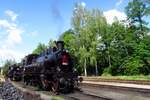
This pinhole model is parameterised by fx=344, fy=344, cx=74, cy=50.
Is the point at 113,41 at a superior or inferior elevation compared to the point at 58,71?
superior

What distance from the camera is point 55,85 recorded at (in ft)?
79.1

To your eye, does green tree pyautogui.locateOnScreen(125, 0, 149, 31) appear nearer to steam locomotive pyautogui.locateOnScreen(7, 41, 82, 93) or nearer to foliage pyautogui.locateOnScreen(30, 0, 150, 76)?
foliage pyautogui.locateOnScreen(30, 0, 150, 76)

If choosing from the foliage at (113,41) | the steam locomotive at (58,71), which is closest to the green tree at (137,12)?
the foliage at (113,41)

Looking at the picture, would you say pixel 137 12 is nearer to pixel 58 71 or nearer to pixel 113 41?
pixel 113 41

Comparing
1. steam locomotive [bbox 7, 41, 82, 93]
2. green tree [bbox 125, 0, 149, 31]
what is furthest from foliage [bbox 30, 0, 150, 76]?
steam locomotive [bbox 7, 41, 82, 93]

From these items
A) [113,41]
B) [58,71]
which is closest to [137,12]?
[113,41]

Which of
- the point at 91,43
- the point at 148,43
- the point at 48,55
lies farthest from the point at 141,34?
the point at 48,55

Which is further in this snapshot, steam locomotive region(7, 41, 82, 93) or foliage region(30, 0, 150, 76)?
foliage region(30, 0, 150, 76)

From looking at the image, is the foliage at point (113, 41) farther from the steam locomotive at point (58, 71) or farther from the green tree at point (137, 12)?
the steam locomotive at point (58, 71)

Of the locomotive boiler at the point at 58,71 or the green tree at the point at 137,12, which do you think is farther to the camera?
the green tree at the point at 137,12

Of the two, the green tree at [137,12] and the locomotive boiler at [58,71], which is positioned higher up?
the green tree at [137,12]

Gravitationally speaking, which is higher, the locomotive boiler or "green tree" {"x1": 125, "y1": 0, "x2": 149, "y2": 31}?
"green tree" {"x1": 125, "y1": 0, "x2": 149, "y2": 31}

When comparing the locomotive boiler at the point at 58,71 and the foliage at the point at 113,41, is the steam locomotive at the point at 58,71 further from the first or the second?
the foliage at the point at 113,41

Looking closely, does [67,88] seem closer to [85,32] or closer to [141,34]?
[85,32]
